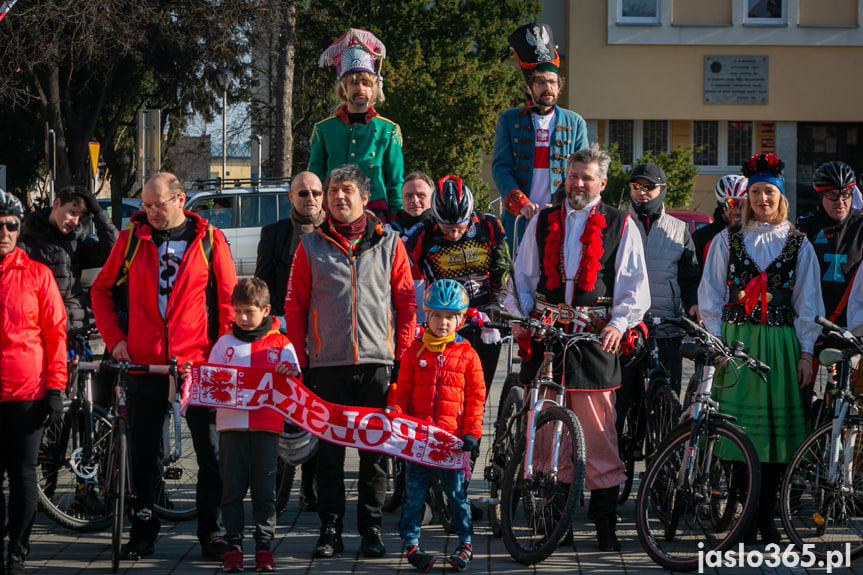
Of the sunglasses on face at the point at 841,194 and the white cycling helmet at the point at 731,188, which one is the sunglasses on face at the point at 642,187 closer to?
the white cycling helmet at the point at 731,188

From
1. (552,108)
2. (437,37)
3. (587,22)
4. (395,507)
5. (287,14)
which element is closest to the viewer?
(395,507)

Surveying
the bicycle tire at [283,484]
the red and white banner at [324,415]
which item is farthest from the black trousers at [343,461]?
the bicycle tire at [283,484]

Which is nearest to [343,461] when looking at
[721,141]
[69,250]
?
[69,250]

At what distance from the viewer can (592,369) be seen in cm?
646

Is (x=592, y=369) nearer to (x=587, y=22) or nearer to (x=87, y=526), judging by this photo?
(x=87, y=526)

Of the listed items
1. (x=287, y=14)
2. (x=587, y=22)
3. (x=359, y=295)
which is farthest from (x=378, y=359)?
(x=587, y=22)

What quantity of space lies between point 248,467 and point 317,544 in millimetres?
644

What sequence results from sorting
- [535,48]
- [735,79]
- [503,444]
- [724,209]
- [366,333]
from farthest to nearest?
[735,79], [724,209], [535,48], [503,444], [366,333]

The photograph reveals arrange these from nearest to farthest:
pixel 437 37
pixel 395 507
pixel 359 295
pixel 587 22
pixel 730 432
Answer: pixel 730 432
pixel 359 295
pixel 395 507
pixel 437 37
pixel 587 22

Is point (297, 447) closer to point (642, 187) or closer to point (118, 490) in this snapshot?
point (118, 490)

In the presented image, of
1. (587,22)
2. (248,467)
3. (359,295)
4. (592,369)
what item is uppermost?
(587,22)

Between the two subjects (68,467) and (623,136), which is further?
(623,136)

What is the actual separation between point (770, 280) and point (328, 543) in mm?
2869

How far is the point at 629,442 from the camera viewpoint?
7469 mm
